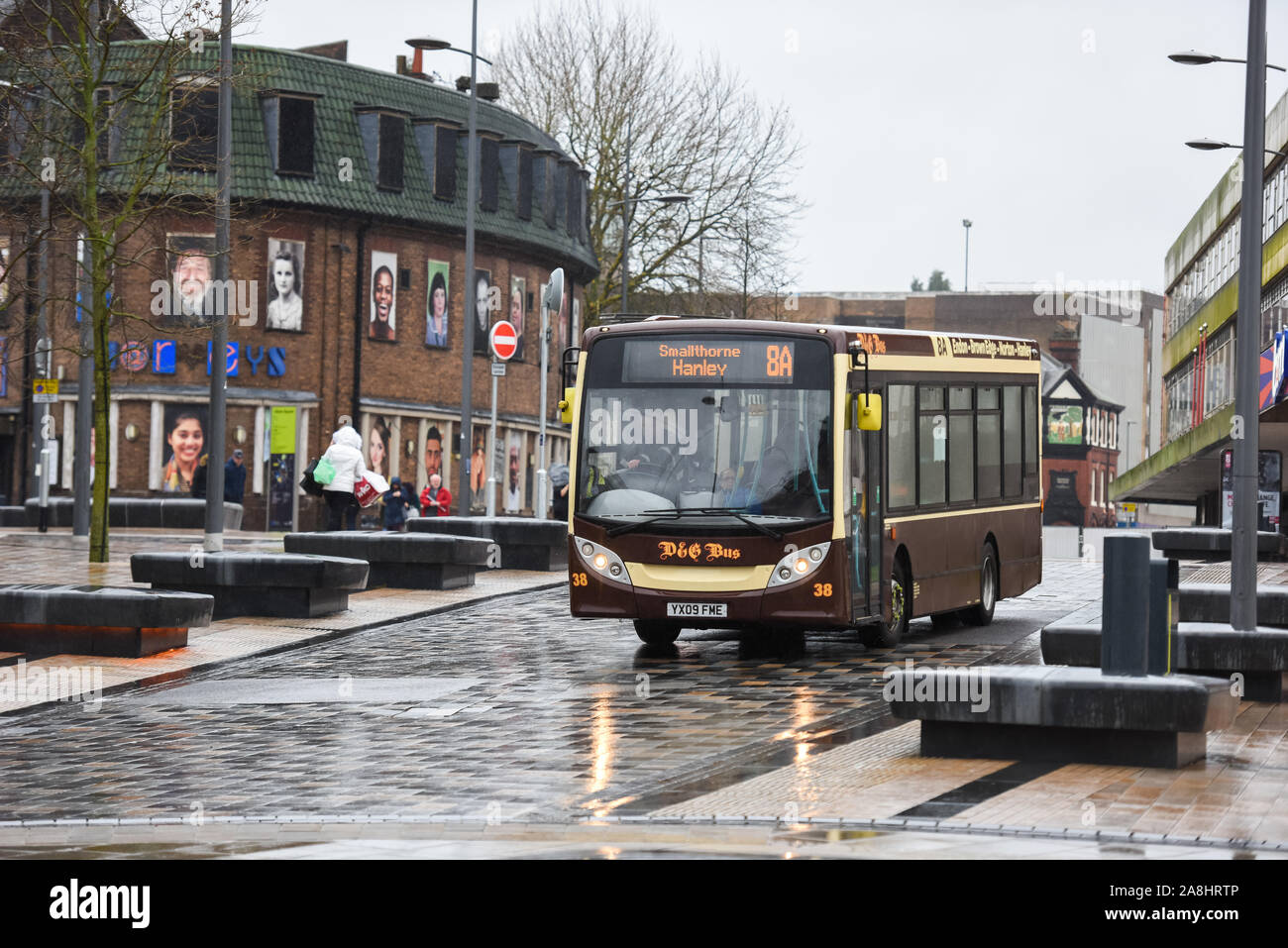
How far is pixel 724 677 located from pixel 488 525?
1264 cm

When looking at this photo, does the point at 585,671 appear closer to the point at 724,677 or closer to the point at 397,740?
the point at 724,677

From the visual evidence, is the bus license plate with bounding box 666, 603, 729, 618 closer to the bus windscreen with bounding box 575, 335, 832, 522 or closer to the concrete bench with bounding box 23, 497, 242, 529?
the bus windscreen with bounding box 575, 335, 832, 522

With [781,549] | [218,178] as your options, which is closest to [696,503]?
[781,549]

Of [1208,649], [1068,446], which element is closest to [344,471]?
[1208,649]

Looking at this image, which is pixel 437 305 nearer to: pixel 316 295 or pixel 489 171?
pixel 489 171

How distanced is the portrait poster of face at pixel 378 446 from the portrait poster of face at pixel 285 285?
3.23m

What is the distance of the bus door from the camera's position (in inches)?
675

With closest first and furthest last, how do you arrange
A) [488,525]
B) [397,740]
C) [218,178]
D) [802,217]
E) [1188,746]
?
[1188,746]
[397,740]
[218,178]
[488,525]
[802,217]

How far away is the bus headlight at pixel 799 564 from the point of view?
1678 cm

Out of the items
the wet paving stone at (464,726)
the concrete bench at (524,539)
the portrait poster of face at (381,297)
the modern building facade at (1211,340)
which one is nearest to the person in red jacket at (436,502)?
the portrait poster of face at (381,297)

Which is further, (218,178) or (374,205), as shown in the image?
(374,205)

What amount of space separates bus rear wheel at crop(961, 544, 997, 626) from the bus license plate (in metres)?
5.07

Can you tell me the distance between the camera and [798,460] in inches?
670

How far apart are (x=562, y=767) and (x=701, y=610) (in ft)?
18.6
